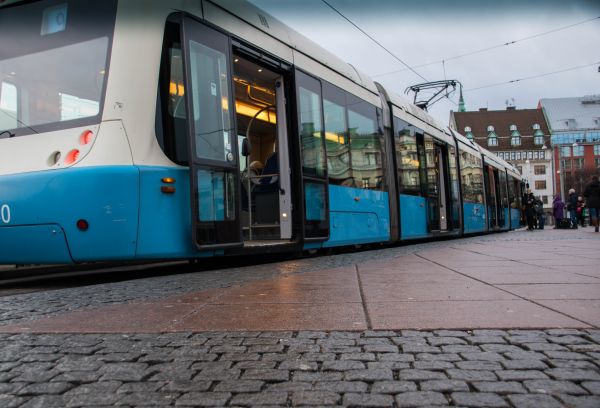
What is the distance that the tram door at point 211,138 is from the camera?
5398mm

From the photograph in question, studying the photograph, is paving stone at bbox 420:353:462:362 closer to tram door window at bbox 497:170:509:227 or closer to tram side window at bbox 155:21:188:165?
tram side window at bbox 155:21:188:165

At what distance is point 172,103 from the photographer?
5.43 meters

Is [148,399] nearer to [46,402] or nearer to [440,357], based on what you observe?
[46,402]

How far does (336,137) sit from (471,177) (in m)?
10.2

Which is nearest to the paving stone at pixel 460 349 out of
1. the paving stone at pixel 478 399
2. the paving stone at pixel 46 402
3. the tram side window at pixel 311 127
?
the paving stone at pixel 478 399

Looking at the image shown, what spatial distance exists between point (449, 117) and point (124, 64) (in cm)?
8542

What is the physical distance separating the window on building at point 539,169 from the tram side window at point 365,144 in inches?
3134

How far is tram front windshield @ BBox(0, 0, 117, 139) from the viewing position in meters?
5.21

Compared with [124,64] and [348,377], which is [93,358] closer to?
[348,377]

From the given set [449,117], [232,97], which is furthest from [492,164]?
[449,117]

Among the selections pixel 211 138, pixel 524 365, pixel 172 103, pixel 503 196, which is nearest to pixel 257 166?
pixel 211 138

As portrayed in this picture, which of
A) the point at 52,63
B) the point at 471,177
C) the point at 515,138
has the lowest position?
the point at 471,177

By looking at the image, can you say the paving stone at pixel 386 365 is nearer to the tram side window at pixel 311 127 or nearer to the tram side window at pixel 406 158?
the tram side window at pixel 311 127

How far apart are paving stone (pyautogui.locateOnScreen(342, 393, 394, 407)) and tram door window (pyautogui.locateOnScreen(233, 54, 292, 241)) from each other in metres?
5.21
